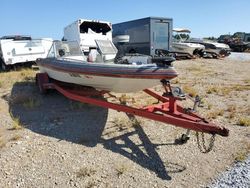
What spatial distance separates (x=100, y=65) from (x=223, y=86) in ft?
18.4

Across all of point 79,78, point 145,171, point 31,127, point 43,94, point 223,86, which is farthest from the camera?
point 223,86

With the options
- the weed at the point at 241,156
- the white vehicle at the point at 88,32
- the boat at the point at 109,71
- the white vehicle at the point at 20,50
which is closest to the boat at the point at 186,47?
the white vehicle at the point at 88,32

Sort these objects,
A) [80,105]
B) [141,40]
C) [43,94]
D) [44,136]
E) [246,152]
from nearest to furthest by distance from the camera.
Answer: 1. [246,152]
2. [44,136]
3. [80,105]
4. [43,94]
5. [141,40]

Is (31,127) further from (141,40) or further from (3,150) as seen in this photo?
(141,40)

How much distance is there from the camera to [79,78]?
6.06m

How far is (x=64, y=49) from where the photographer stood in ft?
24.9

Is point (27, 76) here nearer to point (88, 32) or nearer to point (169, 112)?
point (88, 32)

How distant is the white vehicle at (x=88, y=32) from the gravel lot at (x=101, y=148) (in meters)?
6.50

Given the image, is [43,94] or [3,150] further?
[43,94]

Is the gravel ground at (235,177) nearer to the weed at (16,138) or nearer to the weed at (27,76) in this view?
the weed at (16,138)

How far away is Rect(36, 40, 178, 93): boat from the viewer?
191 inches

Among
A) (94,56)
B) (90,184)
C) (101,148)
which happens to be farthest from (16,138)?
(94,56)

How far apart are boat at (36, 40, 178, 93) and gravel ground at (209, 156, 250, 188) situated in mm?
1755

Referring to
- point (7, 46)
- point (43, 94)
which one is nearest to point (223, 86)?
point (43, 94)
